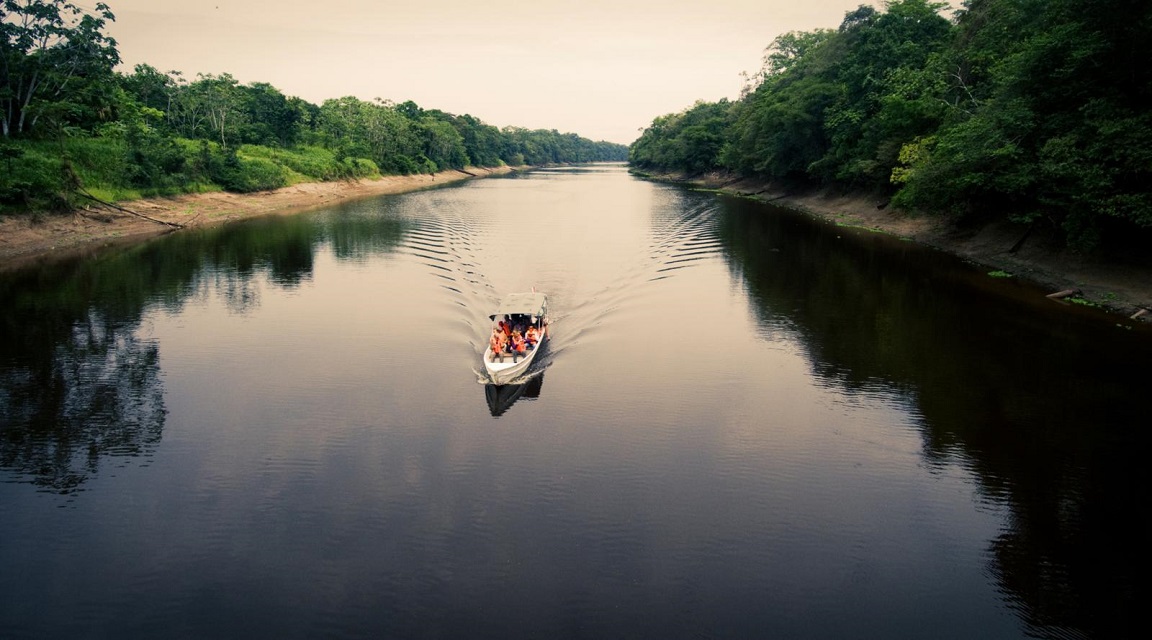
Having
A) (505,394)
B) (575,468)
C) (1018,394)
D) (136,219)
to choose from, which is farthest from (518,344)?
(136,219)

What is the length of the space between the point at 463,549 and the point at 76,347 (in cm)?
1798

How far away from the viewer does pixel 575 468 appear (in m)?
13.9

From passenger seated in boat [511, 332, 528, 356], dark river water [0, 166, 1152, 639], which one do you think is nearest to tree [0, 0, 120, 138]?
dark river water [0, 166, 1152, 639]

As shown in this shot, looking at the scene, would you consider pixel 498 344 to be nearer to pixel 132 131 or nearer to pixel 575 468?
pixel 575 468

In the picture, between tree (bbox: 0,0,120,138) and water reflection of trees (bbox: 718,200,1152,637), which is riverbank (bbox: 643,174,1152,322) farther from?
tree (bbox: 0,0,120,138)

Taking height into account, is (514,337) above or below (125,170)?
below

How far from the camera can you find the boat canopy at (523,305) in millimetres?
21703

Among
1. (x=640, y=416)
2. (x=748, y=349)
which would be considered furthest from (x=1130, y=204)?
(x=640, y=416)

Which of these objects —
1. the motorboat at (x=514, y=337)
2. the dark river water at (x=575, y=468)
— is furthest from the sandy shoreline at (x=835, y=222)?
the motorboat at (x=514, y=337)

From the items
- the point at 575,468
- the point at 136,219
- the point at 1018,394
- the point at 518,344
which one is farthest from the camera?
the point at 136,219

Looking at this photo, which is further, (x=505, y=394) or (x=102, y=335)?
(x=102, y=335)

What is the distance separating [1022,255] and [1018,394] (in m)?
18.9

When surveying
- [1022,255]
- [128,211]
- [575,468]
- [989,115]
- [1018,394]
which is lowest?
[575,468]

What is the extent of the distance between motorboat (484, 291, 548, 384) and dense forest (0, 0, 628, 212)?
3272cm
